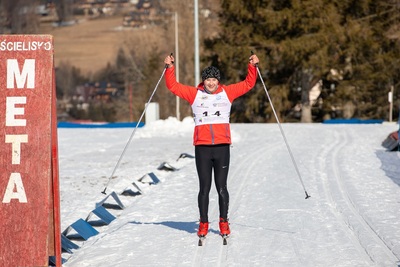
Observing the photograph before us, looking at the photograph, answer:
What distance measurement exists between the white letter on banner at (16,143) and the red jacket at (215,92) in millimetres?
2071

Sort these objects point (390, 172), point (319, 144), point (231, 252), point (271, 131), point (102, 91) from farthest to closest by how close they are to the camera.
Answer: point (102, 91) → point (271, 131) → point (319, 144) → point (390, 172) → point (231, 252)

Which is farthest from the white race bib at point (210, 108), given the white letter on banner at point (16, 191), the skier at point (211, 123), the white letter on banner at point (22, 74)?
the white letter on banner at point (16, 191)

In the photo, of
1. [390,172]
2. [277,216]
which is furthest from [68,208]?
[390,172]

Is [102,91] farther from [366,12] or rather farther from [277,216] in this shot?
[277,216]

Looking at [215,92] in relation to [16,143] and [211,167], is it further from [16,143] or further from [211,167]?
[16,143]

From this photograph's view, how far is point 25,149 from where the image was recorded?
6.55 m

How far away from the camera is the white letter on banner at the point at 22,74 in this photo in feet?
21.4

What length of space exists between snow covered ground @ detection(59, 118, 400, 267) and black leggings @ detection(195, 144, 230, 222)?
0.41 metres

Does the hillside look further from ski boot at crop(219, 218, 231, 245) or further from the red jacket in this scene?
ski boot at crop(219, 218, 231, 245)

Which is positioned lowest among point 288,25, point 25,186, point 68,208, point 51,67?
point 68,208

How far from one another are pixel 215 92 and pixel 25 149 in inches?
92.6

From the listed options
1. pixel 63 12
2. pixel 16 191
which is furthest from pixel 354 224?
pixel 63 12

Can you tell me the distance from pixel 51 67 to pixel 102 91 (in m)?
95.3

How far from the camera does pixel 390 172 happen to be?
14.4m
